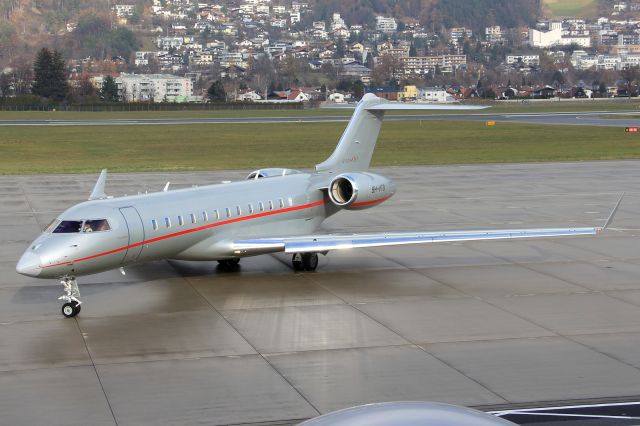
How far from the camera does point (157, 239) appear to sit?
2344 centimetres

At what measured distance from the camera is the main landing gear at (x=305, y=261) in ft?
87.0

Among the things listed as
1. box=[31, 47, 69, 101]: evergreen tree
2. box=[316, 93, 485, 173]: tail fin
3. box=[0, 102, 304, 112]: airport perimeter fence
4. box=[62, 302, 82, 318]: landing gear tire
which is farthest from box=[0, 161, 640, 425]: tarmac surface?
box=[31, 47, 69, 101]: evergreen tree

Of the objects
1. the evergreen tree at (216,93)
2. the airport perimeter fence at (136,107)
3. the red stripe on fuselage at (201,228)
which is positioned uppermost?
the red stripe on fuselage at (201,228)

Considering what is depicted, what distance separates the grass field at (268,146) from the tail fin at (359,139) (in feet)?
82.0

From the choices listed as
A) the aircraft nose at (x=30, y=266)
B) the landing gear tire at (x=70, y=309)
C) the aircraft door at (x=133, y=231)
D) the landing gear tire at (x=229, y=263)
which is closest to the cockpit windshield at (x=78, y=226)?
the aircraft door at (x=133, y=231)

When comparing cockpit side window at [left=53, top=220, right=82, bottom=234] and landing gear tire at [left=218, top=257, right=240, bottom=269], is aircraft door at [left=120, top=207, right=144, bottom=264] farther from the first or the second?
landing gear tire at [left=218, top=257, right=240, bottom=269]

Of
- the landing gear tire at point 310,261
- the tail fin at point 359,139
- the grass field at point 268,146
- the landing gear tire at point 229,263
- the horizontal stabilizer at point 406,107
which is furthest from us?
the grass field at point 268,146

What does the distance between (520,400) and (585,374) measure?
2.08 m

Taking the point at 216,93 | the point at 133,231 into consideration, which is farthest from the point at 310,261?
the point at 216,93

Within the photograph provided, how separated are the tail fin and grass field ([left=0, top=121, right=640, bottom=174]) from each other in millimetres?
24986

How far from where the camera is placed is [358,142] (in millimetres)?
30391

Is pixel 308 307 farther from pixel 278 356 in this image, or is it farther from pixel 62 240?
pixel 62 240

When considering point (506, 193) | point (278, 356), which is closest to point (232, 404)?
point (278, 356)

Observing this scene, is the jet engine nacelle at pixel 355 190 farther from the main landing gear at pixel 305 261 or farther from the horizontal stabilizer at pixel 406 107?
the horizontal stabilizer at pixel 406 107
